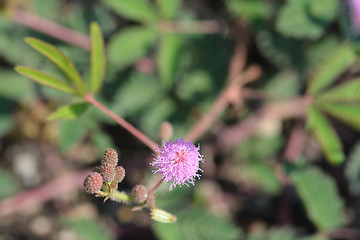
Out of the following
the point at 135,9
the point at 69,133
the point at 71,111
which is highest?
the point at 135,9

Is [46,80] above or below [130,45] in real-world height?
below

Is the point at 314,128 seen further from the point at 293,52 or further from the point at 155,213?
the point at 155,213

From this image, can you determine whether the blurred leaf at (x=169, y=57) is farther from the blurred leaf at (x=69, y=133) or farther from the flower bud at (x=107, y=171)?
the flower bud at (x=107, y=171)

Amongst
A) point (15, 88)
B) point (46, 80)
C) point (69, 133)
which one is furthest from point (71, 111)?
point (15, 88)

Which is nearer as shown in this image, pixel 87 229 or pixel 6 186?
pixel 87 229

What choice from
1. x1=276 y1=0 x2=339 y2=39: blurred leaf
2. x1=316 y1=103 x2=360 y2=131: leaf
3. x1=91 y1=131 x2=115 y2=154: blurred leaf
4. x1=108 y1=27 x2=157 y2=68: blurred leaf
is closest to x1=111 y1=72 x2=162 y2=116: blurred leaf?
x1=91 y1=131 x2=115 y2=154: blurred leaf

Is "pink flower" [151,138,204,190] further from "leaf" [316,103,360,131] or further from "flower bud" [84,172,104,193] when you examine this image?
"leaf" [316,103,360,131]

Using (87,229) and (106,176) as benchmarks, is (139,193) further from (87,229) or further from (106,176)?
(87,229)
